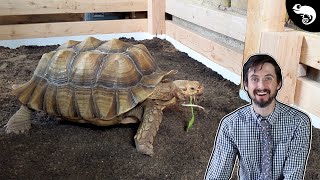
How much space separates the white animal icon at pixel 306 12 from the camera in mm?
933

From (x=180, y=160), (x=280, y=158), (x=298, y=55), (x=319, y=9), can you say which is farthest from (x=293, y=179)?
(x=298, y=55)

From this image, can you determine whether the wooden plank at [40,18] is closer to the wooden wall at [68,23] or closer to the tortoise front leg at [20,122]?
the wooden wall at [68,23]

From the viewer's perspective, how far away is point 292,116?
604mm

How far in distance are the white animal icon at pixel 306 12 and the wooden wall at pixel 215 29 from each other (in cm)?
88

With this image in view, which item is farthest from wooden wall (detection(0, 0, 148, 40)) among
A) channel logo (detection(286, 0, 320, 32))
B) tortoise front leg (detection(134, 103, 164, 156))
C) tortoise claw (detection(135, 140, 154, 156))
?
channel logo (detection(286, 0, 320, 32))

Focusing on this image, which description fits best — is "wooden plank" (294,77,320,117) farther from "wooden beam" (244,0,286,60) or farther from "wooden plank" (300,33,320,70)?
"wooden beam" (244,0,286,60)

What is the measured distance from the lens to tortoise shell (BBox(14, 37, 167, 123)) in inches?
81.0

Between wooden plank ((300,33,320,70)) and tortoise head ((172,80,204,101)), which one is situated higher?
wooden plank ((300,33,320,70))

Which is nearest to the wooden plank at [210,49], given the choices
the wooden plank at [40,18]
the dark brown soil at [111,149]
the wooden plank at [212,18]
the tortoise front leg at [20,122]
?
the wooden plank at [212,18]

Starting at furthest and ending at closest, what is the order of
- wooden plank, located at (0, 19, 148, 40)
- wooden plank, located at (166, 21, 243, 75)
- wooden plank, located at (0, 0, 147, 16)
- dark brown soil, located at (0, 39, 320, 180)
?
1. wooden plank, located at (0, 19, 148, 40)
2. wooden plank, located at (0, 0, 147, 16)
3. wooden plank, located at (166, 21, 243, 75)
4. dark brown soil, located at (0, 39, 320, 180)

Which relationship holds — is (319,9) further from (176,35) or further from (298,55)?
(176,35)

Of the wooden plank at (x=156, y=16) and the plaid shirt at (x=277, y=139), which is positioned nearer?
the plaid shirt at (x=277, y=139)

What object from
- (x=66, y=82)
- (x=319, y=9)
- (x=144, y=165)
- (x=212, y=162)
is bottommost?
(x=144, y=165)

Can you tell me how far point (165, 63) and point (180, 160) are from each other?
1.99 m
